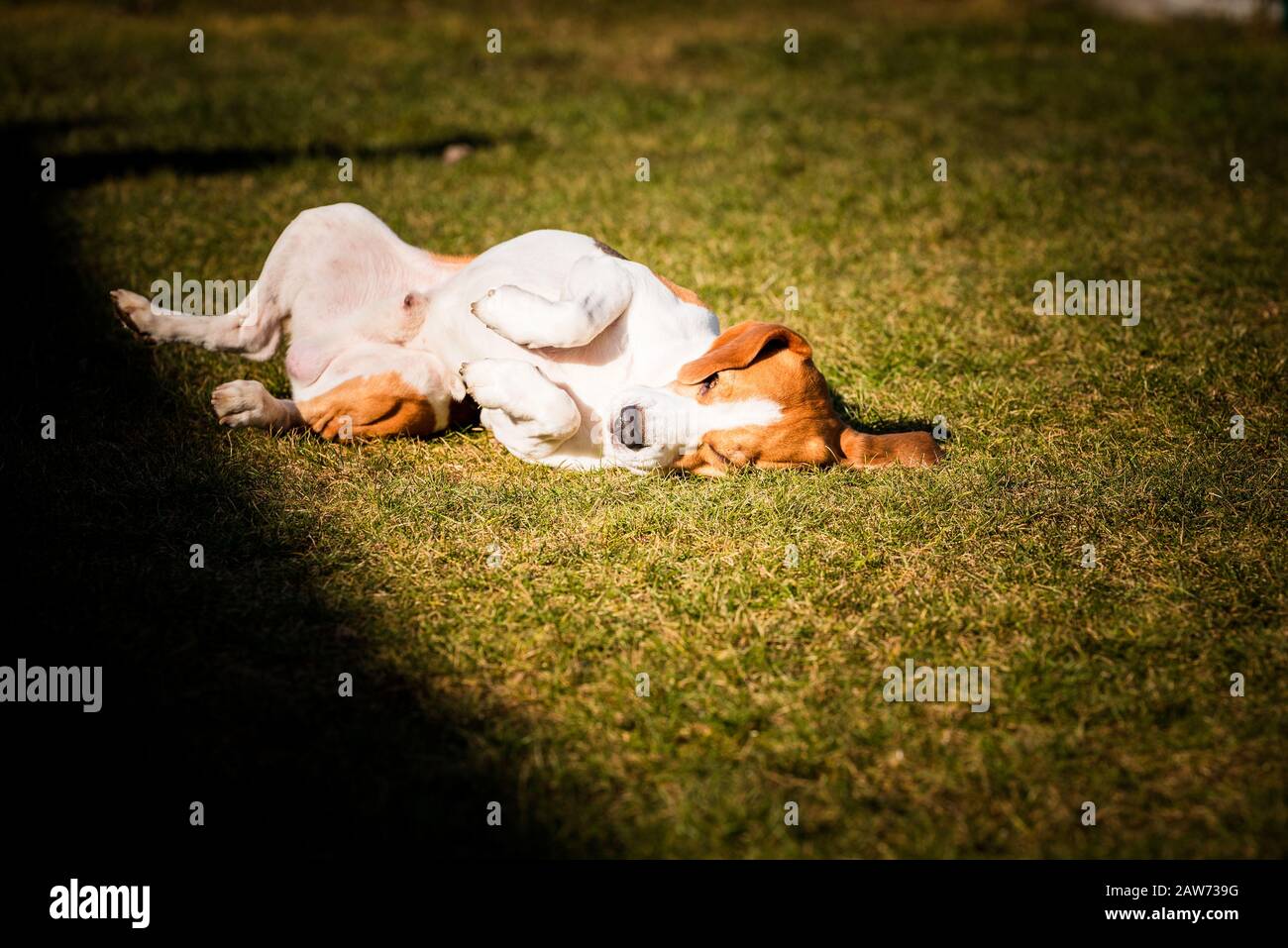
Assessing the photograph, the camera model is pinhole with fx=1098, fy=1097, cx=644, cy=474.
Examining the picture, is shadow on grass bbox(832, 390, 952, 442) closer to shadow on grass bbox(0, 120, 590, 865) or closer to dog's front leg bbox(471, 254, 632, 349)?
dog's front leg bbox(471, 254, 632, 349)

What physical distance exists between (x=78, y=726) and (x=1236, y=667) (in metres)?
3.21

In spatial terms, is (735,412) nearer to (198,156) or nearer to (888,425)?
(888,425)

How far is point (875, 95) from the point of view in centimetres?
1086

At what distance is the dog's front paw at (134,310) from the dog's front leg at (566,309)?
140cm

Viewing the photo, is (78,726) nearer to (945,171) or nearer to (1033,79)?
(945,171)

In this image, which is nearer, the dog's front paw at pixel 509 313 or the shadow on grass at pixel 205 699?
the shadow on grass at pixel 205 699

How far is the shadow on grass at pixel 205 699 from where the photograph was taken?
2.59m

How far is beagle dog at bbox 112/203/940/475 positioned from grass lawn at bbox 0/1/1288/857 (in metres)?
0.16

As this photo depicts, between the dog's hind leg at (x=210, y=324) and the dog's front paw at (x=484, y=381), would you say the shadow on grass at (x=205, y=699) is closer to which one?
the dog's hind leg at (x=210, y=324)

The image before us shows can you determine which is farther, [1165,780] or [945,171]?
[945,171]

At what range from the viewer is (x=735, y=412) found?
3.82 meters

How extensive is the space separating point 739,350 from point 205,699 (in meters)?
2.00

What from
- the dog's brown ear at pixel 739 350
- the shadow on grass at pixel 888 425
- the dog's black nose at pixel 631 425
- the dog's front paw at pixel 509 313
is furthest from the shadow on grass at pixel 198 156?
the dog's black nose at pixel 631 425
